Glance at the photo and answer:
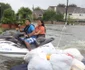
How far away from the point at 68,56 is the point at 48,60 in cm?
29

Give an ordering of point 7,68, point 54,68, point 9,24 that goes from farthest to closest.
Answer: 1. point 9,24
2. point 7,68
3. point 54,68

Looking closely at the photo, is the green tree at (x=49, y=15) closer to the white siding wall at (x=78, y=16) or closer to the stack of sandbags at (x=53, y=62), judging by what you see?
the white siding wall at (x=78, y=16)

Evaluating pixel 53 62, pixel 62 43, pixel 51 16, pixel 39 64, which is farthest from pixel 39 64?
pixel 51 16

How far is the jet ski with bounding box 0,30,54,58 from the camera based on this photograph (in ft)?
38.5

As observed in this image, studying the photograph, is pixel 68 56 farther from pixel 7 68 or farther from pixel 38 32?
pixel 38 32

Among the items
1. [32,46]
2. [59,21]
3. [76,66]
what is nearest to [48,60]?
[76,66]

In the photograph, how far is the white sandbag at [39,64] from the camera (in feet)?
13.5

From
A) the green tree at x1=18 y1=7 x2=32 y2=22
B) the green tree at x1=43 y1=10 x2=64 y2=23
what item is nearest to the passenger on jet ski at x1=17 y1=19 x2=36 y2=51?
the green tree at x1=18 y1=7 x2=32 y2=22

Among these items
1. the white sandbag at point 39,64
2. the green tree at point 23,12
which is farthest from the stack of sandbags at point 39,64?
the green tree at point 23,12

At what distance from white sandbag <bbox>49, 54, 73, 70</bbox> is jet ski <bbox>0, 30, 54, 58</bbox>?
7522 mm

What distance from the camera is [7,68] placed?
29.1 ft

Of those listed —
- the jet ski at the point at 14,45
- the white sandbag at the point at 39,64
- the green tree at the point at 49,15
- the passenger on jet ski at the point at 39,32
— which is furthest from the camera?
the green tree at the point at 49,15

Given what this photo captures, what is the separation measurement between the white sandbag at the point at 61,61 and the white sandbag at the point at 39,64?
7 centimetres

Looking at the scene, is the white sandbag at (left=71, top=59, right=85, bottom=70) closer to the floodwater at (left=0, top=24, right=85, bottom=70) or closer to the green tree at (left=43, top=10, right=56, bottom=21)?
the floodwater at (left=0, top=24, right=85, bottom=70)
